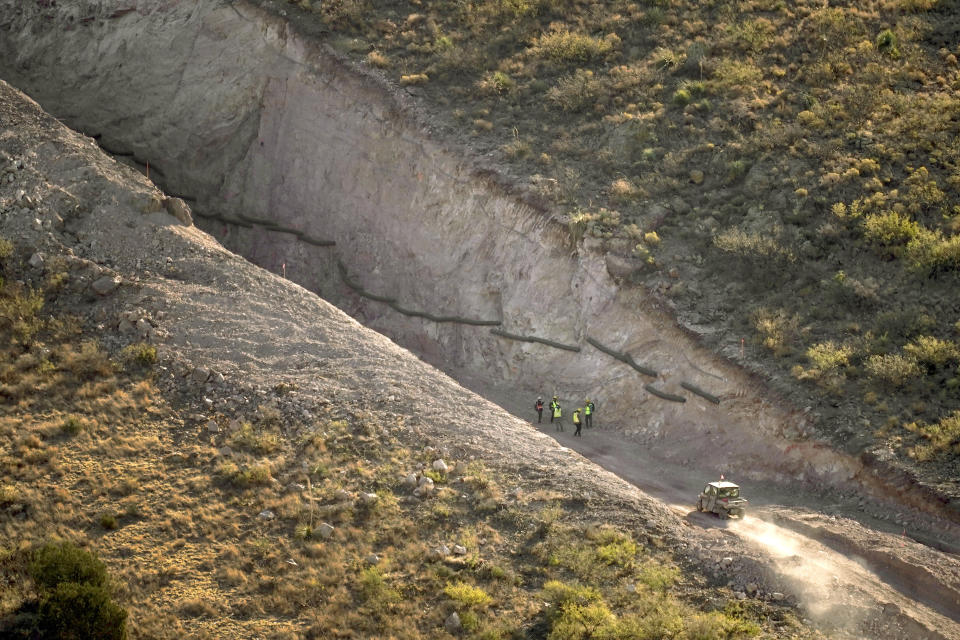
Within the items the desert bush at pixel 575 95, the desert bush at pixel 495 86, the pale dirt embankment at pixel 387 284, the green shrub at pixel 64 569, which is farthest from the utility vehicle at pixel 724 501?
the desert bush at pixel 495 86

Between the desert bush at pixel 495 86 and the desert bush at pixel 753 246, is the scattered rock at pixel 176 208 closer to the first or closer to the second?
the desert bush at pixel 495 86

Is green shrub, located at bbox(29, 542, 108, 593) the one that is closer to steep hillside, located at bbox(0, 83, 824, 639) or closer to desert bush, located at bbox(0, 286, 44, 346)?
steep hillside, located at bbox(0, 83, 824, 639)

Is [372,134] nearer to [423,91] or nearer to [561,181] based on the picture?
[423,91]

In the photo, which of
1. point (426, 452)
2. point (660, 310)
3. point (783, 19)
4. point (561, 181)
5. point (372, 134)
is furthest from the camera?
point (783, 19)

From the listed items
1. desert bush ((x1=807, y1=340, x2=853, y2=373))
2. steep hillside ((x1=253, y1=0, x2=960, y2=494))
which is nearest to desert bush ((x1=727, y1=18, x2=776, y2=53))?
steep hillside ((x1=253, y1=0, x2=960, y2=494))

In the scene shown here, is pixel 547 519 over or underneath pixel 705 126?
underneath

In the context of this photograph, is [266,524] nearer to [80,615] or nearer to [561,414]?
[80,615]

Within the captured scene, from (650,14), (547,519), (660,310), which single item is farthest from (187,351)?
(650,14)
